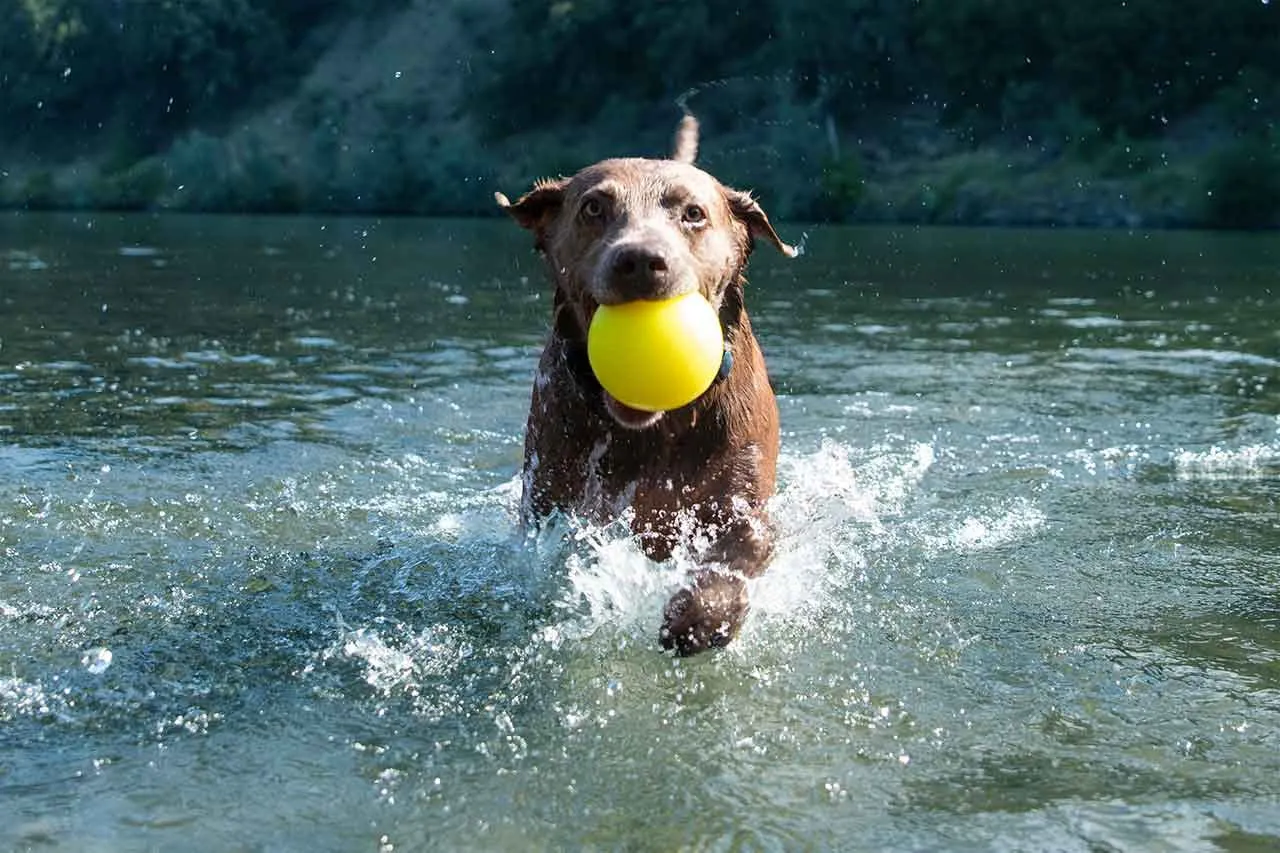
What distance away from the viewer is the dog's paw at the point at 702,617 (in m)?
5.06

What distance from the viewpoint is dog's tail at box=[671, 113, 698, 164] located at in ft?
24.6

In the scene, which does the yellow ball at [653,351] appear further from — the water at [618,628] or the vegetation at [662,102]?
the vegetation at [662,102]

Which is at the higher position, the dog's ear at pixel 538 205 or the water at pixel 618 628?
the dog's ear at pixel 538 205

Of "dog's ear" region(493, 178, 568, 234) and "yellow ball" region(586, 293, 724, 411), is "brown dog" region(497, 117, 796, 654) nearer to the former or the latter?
"dog's ear" region(493, 178, 568, 234)

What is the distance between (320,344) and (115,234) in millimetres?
23005

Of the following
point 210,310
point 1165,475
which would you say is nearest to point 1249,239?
point 210,310

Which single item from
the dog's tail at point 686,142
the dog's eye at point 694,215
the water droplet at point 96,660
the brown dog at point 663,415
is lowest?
the water droplet at point 96,660

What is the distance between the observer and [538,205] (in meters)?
6.02

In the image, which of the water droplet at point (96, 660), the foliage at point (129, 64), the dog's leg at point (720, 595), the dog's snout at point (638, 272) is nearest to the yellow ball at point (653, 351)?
the dog's snout at point (638, 272)

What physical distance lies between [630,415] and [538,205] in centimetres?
122

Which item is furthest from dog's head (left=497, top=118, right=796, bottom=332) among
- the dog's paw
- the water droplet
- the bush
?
the bush

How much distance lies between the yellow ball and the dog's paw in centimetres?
68

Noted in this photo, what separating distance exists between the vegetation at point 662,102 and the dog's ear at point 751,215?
30.5 metres

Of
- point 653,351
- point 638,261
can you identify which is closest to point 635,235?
point 638,261
